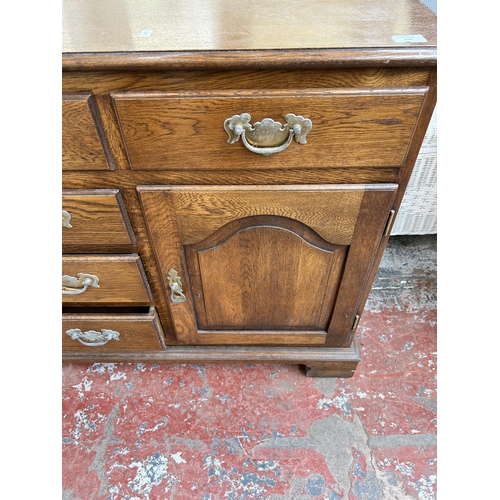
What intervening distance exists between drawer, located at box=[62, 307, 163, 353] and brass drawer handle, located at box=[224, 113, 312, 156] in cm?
43

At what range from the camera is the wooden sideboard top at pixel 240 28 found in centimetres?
46

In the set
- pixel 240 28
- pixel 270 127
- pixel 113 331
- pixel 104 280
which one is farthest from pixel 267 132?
pixel 113 331

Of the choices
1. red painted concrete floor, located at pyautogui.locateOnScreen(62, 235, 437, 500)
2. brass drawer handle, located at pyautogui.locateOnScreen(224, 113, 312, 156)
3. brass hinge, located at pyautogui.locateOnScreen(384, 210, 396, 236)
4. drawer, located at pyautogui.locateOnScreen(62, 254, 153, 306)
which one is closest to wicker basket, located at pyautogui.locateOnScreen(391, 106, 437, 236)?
red painted concrete floor, located at pyautogui.locateOnScreen(62, 235, 437, 500)

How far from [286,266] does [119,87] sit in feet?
1.27

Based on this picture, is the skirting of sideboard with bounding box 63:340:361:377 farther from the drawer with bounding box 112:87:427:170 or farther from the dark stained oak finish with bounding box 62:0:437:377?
the drawer with bounding box 112:87:427:170

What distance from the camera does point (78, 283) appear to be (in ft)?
2.34

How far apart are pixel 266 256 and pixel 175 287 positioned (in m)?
0.18

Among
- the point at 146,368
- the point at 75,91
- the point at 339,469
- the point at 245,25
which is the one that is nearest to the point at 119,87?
the point at 75,91

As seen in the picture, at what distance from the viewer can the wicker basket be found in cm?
96

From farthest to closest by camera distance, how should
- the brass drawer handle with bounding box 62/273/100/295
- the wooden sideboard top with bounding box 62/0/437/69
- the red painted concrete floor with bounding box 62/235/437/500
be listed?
1. the red painted concrete floor with bounding box 62/235/437/500
2. the brass drawer handle with bounding box 62/273/100/295
3. the wooden sideboard top with bounding box 62/0/437/69

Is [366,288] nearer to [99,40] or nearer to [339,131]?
[339,131]

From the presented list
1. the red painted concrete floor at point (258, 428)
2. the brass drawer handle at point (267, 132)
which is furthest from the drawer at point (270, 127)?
the red painted concrete floor at point (258, 428)

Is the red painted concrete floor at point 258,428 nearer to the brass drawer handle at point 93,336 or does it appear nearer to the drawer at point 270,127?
the brass drawer handle at point 93,336

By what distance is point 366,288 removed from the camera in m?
0.75
